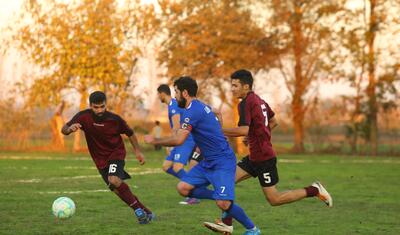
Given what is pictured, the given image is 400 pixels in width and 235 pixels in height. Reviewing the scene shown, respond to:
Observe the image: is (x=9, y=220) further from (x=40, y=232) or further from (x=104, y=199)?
(x=104, y=199)

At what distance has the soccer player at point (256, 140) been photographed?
9.11 metres

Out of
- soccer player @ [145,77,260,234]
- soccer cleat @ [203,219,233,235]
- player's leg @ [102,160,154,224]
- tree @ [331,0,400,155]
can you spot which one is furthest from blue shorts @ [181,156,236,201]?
tree @ [331,0,400,155]

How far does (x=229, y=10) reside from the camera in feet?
136

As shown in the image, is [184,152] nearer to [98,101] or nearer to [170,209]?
[170,209]

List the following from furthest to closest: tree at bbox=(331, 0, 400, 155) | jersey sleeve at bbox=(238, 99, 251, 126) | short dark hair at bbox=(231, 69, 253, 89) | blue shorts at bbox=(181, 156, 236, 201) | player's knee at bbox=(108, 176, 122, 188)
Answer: tree at bbox=(331, 0, 400, 155) → player's knee at bbox=(108, 176, 122, 188) → short dark hair at bbox=(231, 69, 253, 89) → jersey sleeve at bbox=(238, 99, 251, 126) → blue shorts at bbox=(181, 156, 236, 201)

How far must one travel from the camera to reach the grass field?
383 inches

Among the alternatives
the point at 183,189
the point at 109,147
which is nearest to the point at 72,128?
the point at 109,147

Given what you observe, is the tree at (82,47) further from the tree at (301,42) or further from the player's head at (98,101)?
the player's head at (98,101)

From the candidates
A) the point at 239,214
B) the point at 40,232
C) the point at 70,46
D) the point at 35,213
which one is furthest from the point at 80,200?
the point at 70,46

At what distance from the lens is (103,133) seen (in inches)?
→ 411

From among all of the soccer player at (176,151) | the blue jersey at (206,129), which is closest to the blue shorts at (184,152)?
the soccer player at (176,151)

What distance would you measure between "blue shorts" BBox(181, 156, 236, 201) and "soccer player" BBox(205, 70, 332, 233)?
34cm

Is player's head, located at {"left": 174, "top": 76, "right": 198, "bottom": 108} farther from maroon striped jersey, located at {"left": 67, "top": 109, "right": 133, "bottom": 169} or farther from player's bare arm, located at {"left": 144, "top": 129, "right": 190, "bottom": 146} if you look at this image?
maroon striped jersey, located at {"left": 67, "top": 109, "right": 133, "bottom": 169}

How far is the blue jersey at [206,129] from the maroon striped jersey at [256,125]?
0.32 metres
